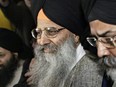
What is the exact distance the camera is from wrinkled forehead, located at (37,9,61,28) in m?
2.76

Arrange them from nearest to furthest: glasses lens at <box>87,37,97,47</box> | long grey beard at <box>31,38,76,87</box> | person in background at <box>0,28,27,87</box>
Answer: glasses lens at <box>87,37,97,47</box> < long grey beard at <box>31,38,76,87</box> < person in background at <box>0,28,27,87</box>

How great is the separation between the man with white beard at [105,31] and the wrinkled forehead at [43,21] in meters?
0.44

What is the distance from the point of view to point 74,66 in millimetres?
2719

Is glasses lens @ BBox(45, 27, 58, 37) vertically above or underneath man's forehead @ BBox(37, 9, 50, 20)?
underneath

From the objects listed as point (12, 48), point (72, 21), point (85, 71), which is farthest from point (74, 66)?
point (12, 48)

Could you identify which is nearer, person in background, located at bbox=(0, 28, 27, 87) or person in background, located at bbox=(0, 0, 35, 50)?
person in background, located at bbox=(0, 0, 35, 50)

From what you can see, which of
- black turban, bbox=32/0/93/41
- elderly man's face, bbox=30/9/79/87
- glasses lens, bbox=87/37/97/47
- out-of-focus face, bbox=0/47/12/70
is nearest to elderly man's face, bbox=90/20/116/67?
glasses lens, bbox=87/37/97/47

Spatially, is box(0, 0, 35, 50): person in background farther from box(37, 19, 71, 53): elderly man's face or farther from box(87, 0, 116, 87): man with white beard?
box(87, 0, 116, 87): man with white beard

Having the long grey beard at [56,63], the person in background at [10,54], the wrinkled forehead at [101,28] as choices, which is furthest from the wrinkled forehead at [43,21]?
the person in background at [10,54]

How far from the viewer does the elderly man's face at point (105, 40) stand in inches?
89.5

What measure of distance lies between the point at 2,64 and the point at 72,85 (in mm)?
1544

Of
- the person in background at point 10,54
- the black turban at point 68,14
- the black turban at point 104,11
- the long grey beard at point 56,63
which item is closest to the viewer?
the black turban at point 104,11

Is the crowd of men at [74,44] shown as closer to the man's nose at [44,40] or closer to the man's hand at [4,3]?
the man's nose at [44,40]

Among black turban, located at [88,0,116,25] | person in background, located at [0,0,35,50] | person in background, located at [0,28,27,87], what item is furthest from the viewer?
person in background, located at [0,28,27,87]
